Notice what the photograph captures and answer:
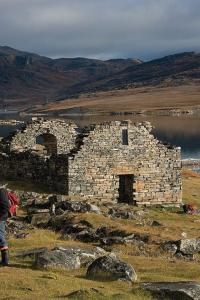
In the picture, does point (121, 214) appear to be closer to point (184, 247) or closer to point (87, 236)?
point (87, 236)

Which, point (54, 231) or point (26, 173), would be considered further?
point (26, 173)

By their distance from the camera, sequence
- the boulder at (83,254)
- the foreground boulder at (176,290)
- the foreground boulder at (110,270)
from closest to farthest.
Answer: the foreground boulder at (176,290) → the foreground boulder at (110,270) → the boulder at (83,254)

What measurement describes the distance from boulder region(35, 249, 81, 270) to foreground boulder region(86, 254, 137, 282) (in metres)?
1.12

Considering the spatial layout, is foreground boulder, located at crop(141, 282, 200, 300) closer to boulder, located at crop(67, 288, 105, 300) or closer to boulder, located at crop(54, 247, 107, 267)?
boulder, located at crop(67, 288, 105, 300)

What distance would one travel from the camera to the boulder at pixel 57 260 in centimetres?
1716

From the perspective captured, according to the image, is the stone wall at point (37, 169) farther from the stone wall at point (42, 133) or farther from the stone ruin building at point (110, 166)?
the stone wall at point (42, 133)

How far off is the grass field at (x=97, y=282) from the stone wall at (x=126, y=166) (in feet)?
22.1

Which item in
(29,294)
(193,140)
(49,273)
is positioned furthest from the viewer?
(193,140)

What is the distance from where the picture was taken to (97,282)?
1569cm

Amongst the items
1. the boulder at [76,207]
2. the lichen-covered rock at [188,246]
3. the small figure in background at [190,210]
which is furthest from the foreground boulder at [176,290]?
the small figure in background at [190,210]

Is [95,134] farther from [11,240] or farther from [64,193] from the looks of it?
[11,240]

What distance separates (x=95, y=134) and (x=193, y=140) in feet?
304

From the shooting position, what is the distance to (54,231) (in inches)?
1015

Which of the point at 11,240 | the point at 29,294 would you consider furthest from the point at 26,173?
the point at 29,294
